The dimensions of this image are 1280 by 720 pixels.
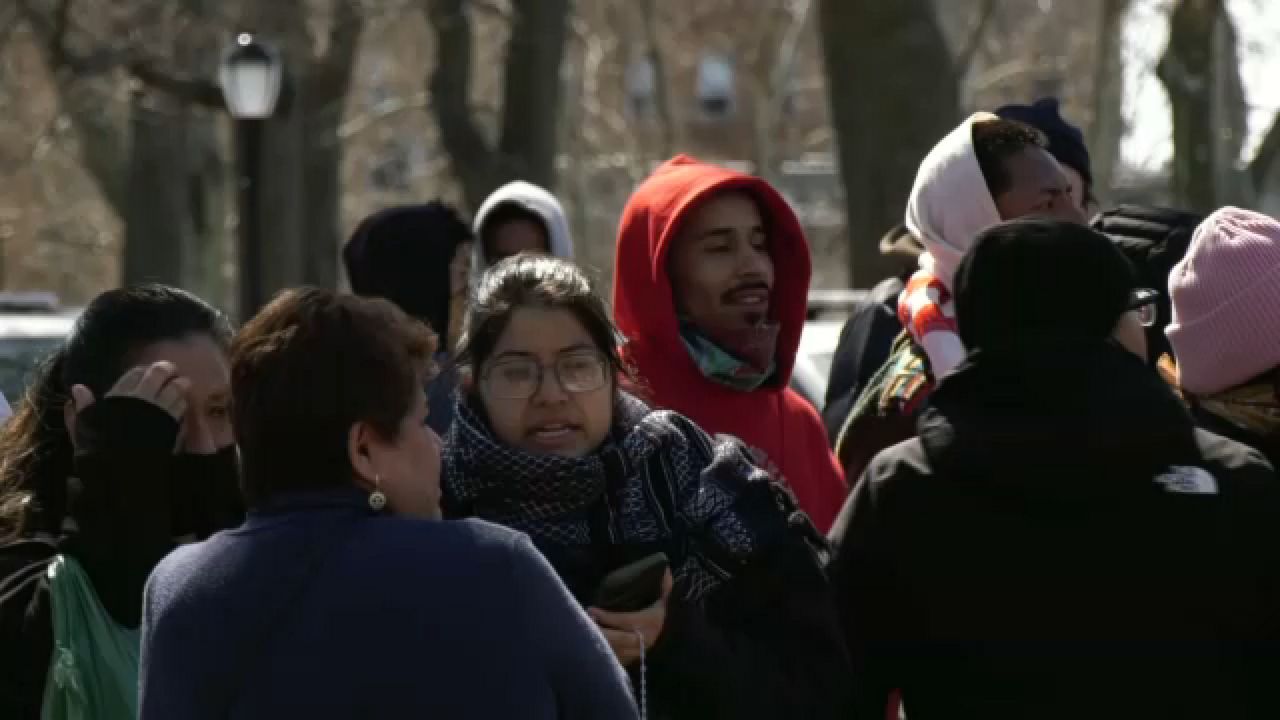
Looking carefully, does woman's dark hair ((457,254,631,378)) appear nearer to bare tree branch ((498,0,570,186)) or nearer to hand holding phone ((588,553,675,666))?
hand holding phone ((588,553,675,666))

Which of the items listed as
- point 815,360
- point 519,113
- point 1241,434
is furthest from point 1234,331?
point 519,113

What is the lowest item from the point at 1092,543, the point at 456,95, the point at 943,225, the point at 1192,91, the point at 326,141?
the point at 326,141

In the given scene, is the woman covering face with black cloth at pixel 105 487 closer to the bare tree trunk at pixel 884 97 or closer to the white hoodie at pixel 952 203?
the white hoodie at pixel 952 203

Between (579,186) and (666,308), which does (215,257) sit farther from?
(666,308)

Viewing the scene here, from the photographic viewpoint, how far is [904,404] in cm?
592

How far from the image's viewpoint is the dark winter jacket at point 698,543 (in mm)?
4434

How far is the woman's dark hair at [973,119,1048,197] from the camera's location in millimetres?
6039

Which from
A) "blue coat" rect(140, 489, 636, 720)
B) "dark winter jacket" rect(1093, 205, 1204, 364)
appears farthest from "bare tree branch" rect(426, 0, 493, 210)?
"blue coat" rect(140, 489, 636, 720)

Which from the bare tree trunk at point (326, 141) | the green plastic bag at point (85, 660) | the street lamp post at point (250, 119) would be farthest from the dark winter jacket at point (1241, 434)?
the bare tree trunk at point (326, 141)

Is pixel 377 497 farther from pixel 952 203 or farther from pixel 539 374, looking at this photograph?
pixel 952 203

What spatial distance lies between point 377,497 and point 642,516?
851 mm

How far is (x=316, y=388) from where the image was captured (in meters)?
3.74

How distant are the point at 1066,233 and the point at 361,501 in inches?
51.2

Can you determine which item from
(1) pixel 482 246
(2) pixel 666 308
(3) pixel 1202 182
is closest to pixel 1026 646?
(2) pixel 666 308
